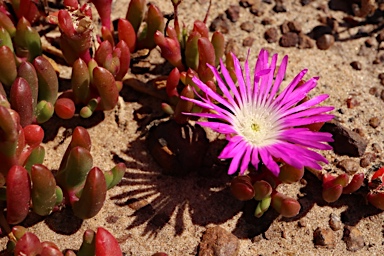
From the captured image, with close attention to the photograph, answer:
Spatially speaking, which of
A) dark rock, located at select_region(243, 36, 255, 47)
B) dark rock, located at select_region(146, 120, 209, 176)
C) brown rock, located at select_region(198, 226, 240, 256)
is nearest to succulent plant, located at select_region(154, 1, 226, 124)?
dark rock, located at select_region(146, 120, 209, 176)

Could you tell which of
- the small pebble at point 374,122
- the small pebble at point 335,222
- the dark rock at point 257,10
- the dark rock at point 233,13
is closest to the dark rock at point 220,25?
Answer: the dark rock at point 233,13

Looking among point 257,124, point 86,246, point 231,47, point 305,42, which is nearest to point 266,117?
point 257,124

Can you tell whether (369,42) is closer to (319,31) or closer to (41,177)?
(319,31)

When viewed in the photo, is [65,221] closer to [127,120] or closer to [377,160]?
[127,120]

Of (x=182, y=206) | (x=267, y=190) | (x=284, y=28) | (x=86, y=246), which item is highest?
(x=284, y=28)

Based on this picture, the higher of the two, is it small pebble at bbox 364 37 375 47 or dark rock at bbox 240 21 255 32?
small pebble at bbox 364 37 375 47

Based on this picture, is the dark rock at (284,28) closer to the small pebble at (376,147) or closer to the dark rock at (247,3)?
the dark rock at (247,3)

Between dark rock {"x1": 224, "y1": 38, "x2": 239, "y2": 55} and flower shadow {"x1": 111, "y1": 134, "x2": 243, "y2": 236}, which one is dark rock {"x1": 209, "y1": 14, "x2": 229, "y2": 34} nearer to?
dark rock {"x1": 224, "y1": 38, "x2": 239, "y2": 55}
